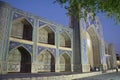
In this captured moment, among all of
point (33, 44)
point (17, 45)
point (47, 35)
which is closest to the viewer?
point (17, 45)

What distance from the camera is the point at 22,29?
12.2m

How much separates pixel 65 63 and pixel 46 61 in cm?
263

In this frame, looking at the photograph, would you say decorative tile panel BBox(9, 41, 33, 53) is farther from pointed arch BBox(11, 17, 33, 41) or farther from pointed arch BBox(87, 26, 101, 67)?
pointed arch BBox(87, 26, 101, 67)

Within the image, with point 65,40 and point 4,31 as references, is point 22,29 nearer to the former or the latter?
point 4,31

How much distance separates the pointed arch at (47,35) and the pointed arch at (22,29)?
1511 millimetres

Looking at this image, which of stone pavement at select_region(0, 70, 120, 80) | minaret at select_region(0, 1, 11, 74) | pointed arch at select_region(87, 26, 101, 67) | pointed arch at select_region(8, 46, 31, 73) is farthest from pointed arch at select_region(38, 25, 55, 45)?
pointed arch at select_region(87, 26, 101, 67)

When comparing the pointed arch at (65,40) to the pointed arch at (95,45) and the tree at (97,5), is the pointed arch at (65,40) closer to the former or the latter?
the pointed arch at (95,45)

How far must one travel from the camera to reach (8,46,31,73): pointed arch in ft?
35.3

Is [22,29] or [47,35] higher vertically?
[22,29]

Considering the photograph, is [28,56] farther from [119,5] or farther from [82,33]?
[119,5]

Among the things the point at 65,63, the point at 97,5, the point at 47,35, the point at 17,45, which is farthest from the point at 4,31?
the point at 65,63

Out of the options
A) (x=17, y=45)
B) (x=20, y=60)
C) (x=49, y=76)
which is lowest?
(x=49, y=76)

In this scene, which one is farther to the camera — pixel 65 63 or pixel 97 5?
pixel 65 63

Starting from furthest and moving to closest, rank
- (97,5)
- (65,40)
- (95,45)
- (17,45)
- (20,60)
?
1. (95,45)
2. (65,40)
3. (20,60)
4. (17,45)
5. (97,5)
